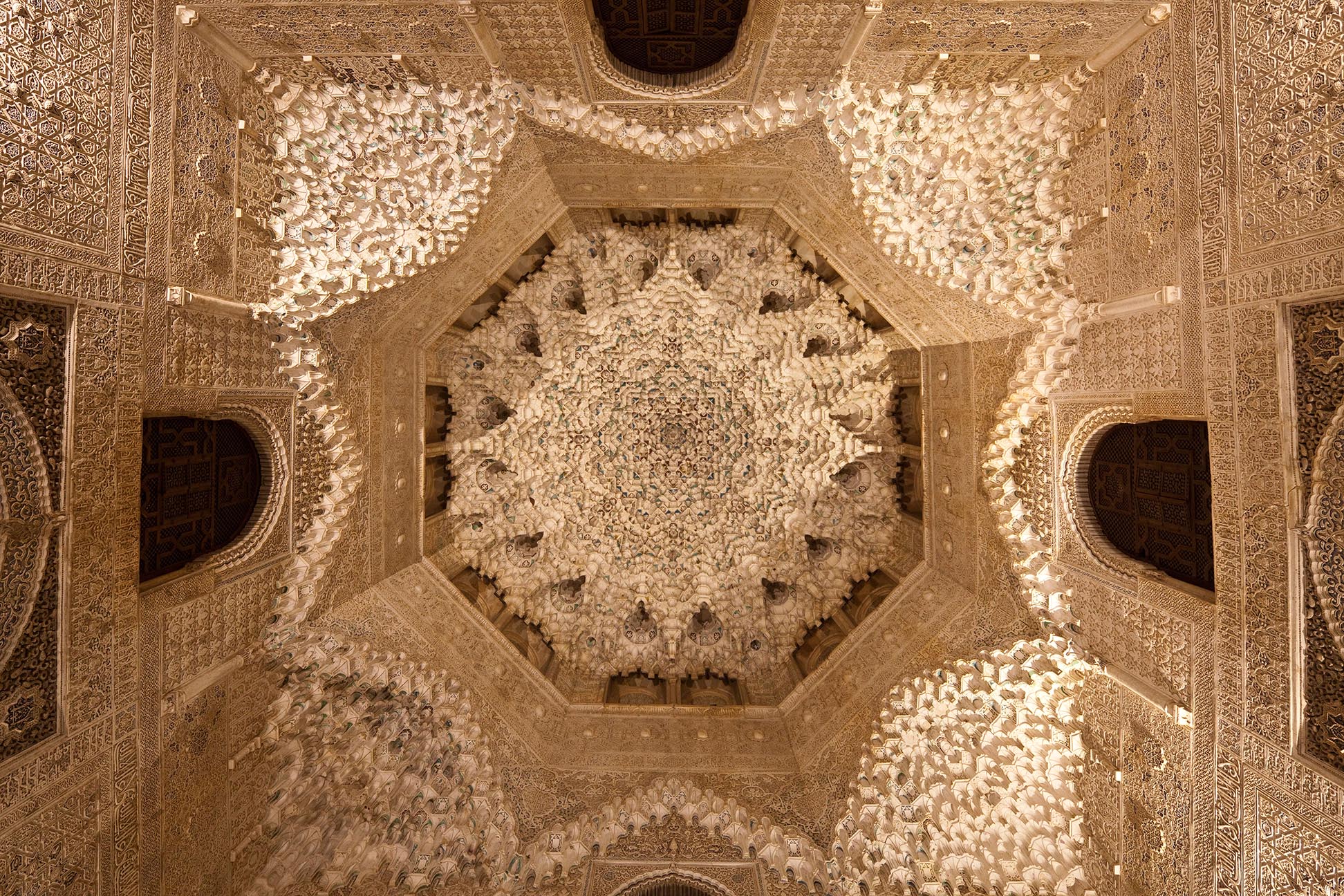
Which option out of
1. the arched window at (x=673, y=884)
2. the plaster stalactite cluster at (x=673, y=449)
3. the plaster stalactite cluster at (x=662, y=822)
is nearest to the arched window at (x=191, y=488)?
the plaster stalactite cluster at (x=673, y=449)

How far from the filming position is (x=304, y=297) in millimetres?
3584

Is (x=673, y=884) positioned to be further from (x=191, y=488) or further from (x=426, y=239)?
(x=426, y=239)

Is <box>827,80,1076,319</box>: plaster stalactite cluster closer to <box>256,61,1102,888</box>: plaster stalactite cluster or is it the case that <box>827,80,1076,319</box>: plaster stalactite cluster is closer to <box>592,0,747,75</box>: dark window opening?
<box>256,61,1102,888</box>: plaster stalactite cluster

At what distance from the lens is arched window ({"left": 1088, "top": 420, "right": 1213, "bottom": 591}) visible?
298 cm

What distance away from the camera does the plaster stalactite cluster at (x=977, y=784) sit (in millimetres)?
3613

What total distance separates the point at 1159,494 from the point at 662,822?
3.58 metres

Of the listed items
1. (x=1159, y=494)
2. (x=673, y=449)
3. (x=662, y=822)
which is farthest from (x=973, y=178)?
(x=662, y=822)

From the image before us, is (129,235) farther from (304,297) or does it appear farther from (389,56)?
(389,56)

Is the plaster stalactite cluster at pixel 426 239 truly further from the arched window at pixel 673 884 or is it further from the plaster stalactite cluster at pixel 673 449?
the plaster stalactite cluster at pixel 673 449

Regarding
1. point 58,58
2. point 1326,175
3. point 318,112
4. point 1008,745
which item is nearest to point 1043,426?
point 1326,175

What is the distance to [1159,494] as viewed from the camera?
124 inches

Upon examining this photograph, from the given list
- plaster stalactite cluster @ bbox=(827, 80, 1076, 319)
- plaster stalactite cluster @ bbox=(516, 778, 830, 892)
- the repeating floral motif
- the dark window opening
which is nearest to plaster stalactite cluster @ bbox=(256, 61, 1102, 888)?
plaster stalactite cluster @ bbox=(827, 80, 1076, 319)

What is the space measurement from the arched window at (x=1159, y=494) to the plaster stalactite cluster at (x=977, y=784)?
738 mm

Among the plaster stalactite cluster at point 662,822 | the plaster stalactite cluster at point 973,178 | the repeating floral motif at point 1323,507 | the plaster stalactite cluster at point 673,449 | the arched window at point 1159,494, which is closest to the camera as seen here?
the repeating floral motif at point 1323,507
